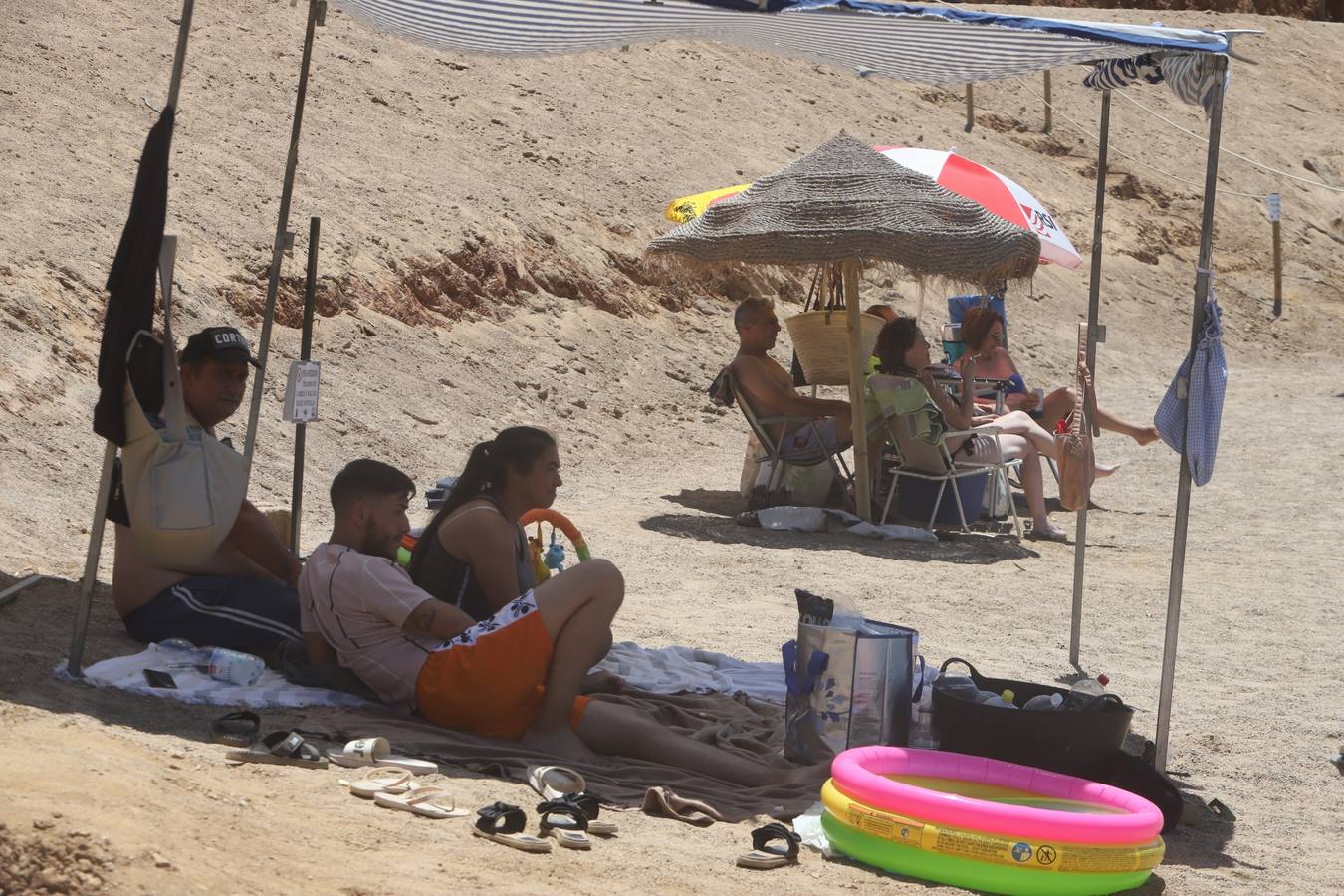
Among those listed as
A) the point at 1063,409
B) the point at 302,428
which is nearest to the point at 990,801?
the point at 302,428

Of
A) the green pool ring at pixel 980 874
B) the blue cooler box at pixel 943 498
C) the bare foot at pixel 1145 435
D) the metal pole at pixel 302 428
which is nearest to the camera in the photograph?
the green pool ring at pixel 980 874

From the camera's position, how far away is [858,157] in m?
8.93

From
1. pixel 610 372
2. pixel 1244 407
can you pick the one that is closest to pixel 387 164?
pixel 610 372

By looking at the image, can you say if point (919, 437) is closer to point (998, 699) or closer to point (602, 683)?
point (602, 683)

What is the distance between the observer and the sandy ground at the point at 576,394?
355 cm

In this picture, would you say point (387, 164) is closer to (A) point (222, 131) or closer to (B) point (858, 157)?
(A) point (222, 131)

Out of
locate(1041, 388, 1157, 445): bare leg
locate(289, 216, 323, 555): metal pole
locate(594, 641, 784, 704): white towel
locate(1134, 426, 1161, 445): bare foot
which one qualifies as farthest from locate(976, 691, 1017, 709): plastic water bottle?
locate(1041, 388, 1157, 445): bare leg

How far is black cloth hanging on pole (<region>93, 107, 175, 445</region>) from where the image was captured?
4.47 m

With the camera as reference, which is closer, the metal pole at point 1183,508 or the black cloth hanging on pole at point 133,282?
the black cloth hanging on pole at point 133,282

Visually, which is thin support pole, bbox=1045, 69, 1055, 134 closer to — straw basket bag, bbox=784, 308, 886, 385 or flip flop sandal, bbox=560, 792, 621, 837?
straw basket bag, bbox=784, 308, 886, 385

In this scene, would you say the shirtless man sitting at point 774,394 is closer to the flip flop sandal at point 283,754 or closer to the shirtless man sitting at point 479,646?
the shirtless man sitting at point 479,646

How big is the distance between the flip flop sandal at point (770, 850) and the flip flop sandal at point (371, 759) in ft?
2.83

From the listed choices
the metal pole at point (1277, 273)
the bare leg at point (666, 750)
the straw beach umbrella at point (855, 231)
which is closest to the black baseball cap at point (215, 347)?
the bare leg at point (666, 750)

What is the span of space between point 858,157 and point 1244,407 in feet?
Answer: 22.6
